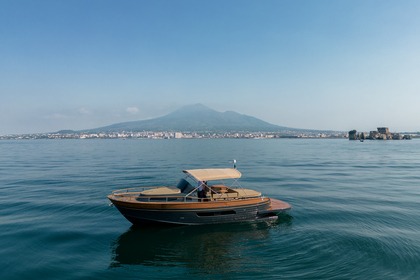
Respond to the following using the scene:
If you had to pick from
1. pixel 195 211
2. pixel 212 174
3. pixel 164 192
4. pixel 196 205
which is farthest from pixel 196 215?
pixel 212 174

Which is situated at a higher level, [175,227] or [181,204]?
[181,204]

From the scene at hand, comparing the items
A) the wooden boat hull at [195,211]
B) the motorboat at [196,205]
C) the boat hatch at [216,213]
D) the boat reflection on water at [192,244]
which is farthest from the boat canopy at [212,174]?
the boat reflection on water at [192,244]

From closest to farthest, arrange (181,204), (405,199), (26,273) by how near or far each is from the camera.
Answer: (26,273) → (181,204) → (405,199)

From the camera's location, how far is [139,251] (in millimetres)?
15133

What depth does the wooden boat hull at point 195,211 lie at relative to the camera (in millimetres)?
17625

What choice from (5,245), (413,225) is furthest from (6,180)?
(413,225)

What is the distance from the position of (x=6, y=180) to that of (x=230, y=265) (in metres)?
37.4

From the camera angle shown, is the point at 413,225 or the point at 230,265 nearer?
the point at 230,265

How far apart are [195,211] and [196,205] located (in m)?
0.42

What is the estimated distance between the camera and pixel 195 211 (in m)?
18.1

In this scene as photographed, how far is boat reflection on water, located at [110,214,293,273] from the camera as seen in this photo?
13.8 meters

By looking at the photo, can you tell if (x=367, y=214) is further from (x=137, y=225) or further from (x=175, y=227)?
(x=137, y=225)

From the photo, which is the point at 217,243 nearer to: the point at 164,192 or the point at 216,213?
the point at 216,213

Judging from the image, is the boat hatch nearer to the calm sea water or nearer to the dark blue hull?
the dark blue hull
